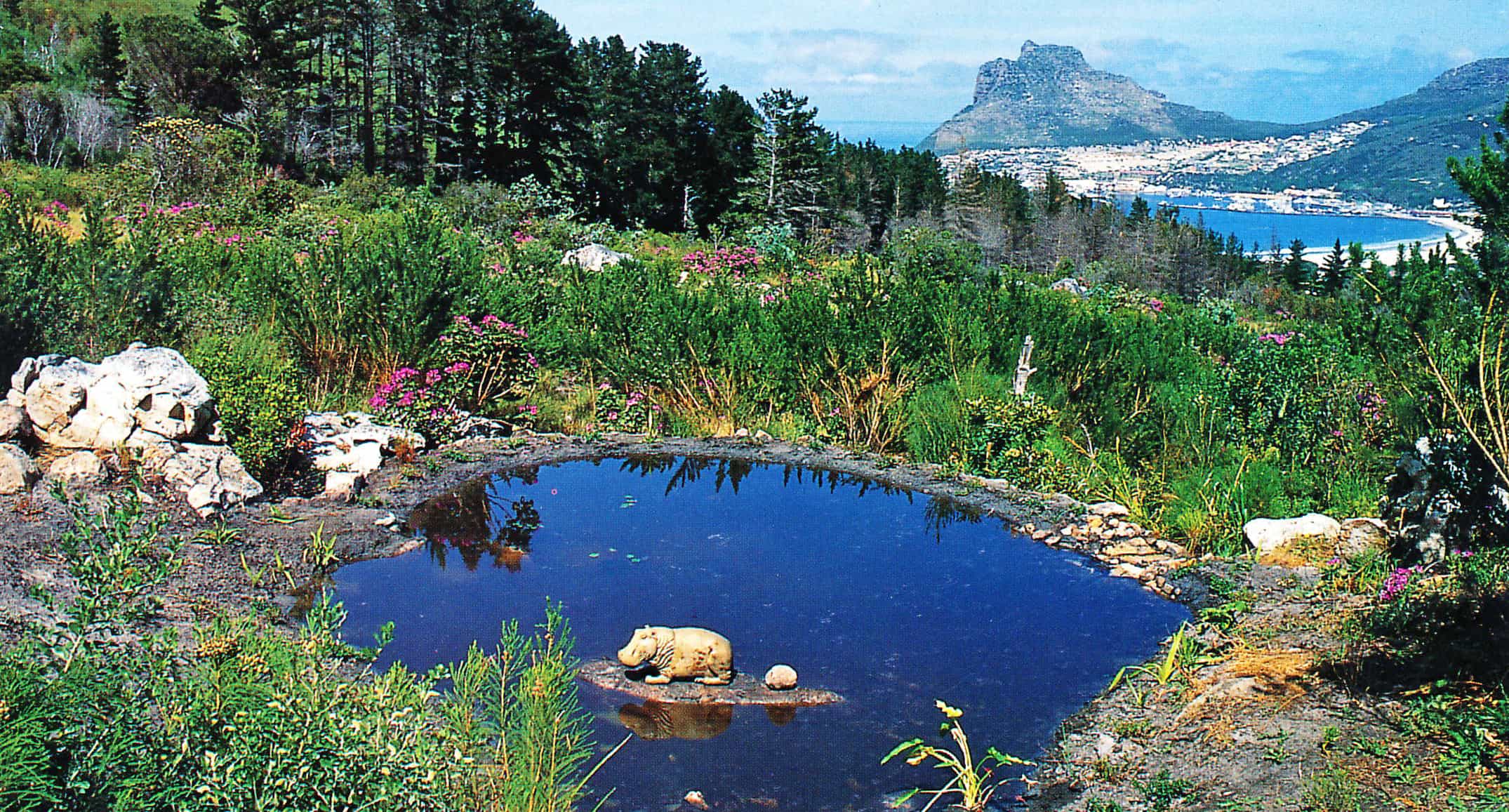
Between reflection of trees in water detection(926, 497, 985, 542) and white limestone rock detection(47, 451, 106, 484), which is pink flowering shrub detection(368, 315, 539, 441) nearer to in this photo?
white limestone rock detection(47, 451, 106, 484)

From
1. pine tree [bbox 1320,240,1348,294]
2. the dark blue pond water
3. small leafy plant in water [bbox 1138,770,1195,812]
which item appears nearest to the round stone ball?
the dark blue pond water

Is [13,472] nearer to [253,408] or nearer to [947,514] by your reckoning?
[253,408]

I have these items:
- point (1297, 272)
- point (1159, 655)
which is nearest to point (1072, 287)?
point (1159, 655)

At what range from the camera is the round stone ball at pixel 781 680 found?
501 cm

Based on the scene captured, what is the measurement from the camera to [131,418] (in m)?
6.82

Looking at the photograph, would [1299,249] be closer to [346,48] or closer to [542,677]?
[346,48]

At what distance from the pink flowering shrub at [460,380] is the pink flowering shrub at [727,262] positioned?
275 inches

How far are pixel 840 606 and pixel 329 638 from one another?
3.16 meters

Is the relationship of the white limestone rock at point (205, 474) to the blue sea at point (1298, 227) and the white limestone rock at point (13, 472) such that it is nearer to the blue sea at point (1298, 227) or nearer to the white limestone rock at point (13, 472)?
the white limestone rock at point (13, 472)

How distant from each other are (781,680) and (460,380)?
5232 millimetres

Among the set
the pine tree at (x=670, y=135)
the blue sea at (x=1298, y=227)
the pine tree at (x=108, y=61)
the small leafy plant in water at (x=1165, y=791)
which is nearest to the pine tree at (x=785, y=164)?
the pine tree at (x=670, y=135)

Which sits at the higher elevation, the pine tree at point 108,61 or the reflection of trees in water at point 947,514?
the pine tree at point 108,61

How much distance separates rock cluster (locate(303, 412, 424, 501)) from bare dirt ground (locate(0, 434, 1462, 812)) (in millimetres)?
156

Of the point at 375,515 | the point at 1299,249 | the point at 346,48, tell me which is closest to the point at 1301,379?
the point at 375,515
